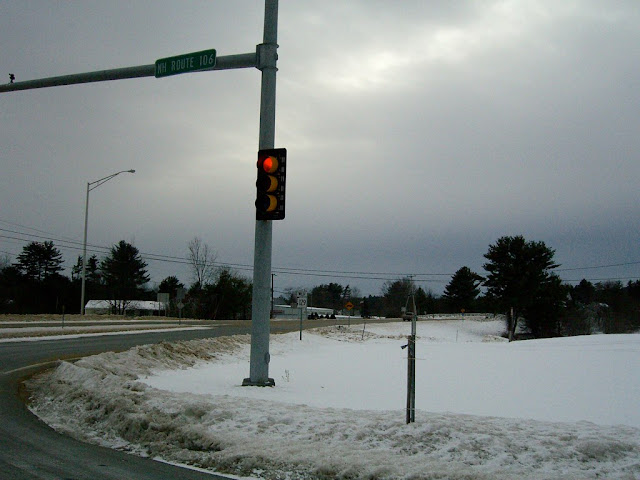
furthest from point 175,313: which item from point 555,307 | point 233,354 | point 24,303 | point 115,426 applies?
point 115,426

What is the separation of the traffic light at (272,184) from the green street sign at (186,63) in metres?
2.51

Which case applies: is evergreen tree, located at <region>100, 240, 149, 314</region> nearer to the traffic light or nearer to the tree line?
the tree line

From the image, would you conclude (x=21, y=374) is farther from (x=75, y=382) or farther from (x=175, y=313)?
(x=175, y=313)

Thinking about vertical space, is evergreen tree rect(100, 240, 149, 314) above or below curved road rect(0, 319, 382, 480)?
above

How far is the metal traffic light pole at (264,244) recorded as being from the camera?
12.1 m

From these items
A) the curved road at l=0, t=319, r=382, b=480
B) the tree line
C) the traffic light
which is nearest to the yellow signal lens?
the traffic light

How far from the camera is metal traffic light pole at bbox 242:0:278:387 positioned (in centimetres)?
1212

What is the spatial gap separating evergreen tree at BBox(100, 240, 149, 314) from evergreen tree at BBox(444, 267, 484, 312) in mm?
65229

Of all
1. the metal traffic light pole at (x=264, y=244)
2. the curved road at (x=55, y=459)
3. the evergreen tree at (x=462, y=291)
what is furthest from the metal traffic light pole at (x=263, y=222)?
the evergreen tree at (x=462, y=291)

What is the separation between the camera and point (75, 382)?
450 inches

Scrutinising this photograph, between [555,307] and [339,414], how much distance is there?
71769 mm

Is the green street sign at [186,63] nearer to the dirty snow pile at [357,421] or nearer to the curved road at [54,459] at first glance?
the dirty snow pile at [357,421]

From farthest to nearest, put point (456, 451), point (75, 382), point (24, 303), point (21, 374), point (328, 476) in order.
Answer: point (24, 303)
point (21, 374)
point (75, 382)
point (456, 451)
point (328, 476)

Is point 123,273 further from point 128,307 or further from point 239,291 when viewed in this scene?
point 239,291
